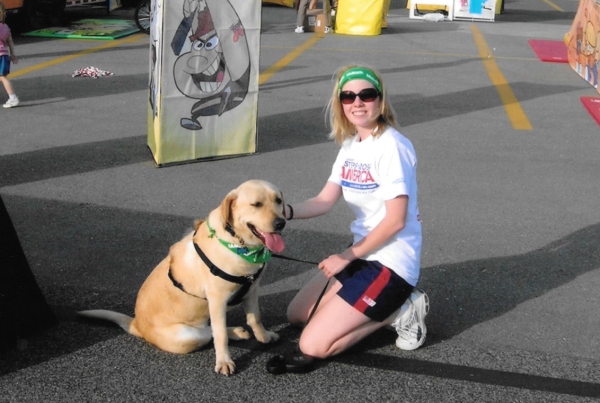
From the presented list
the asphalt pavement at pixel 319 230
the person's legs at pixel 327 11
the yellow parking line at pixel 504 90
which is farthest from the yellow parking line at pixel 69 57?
the yellow parking line at pixel 504 90

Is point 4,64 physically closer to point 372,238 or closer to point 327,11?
point 372,238

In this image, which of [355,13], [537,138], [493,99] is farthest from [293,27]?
[537,138]

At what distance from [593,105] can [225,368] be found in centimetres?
809

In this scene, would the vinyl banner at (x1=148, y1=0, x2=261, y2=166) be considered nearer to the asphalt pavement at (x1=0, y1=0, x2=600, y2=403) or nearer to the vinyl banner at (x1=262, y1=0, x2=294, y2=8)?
the asphalt pavement at (x1=0, y1=0, x2=600, y2=403)

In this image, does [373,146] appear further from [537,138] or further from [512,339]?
[537,138]

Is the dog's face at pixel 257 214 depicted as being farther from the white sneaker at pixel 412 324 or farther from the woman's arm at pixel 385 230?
the white sneaker at pixel 412 324

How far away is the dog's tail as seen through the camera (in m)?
3.85

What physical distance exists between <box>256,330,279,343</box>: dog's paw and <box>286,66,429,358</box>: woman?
0.79 ft

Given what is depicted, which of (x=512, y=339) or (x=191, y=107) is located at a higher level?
(x=191, y=107)

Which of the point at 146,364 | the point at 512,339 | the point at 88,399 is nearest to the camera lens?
the point at 88,399

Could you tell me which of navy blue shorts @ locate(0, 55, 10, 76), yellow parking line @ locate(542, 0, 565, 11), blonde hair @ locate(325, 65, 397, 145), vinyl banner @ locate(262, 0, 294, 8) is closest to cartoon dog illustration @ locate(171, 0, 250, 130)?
blonde hair @ locate(325, 65, 397, 145)

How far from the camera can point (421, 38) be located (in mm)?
16734

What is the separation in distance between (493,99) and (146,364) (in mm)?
7918

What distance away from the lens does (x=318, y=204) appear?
3.96m
